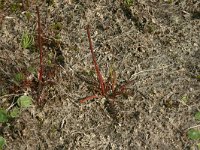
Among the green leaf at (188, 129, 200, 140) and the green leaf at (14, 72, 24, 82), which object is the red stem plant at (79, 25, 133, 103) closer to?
the green leaf at (14, 72, 24, 82)

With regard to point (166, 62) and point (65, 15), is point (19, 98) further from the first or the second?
point (166, 62)

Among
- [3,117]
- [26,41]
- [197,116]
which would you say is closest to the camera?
[3,117]

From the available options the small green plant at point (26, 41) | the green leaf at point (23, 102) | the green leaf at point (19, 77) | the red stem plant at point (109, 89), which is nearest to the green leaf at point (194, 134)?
the red stem plant at point (109, 89)

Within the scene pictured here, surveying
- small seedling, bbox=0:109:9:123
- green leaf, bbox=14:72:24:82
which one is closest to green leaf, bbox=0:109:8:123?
small seedling, bbox=0:109:9:123

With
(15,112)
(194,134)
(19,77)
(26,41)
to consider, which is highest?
(26,41)

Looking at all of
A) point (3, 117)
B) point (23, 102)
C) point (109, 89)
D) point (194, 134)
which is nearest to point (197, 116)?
point (194, 134)

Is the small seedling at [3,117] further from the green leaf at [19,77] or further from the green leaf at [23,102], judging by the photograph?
the green leaf at [19,77]

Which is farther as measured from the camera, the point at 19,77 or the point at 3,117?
the point at 19,77

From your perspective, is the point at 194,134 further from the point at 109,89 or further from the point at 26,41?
the point at 26,41

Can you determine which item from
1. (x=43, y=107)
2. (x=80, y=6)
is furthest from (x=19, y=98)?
(x=80, y=6)
